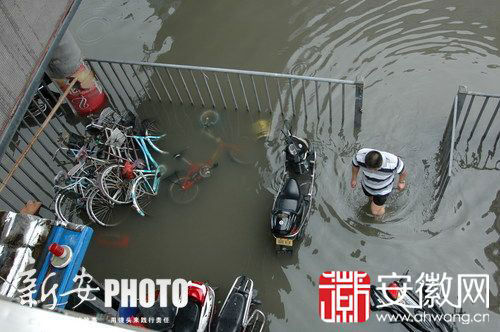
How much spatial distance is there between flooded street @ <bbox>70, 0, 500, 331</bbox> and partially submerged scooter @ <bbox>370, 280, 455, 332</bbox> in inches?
11.8

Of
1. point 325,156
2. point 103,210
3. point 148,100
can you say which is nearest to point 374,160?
point 325,156

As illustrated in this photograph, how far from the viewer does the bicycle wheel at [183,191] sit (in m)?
8.96

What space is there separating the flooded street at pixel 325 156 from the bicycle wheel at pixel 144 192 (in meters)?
0.26

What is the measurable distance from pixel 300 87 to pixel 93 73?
15.3ft

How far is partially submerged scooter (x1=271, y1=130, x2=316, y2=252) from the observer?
751cm

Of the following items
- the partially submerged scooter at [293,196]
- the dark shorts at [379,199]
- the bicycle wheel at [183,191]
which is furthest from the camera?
the bicycle wheel at [183,191]

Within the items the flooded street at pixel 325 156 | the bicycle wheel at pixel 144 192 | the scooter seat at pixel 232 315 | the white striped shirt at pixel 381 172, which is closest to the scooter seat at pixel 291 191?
the flooded street at pixel 325 156

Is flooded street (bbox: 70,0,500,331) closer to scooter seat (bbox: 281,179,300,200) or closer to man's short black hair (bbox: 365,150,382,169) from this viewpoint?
scooter seat (bbox: 281,179,300,200)

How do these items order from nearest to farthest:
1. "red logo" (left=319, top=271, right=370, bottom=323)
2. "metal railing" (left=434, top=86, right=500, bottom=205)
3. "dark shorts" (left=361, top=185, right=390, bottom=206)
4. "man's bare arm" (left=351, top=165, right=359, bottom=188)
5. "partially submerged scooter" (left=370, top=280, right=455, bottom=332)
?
"partially submerged scooter" (left=370, top=280, right=455, bottom=332)
"red logo" (left=319, top=271, right=370, bottom=323)
"dark shorts" (left=361, top=185, right=390, bottom=206)
"man's bare arm" (left=351, top=165, right=359, bottom=188)
"metal railing" (left=434, top=86, right=500, bottom=205)

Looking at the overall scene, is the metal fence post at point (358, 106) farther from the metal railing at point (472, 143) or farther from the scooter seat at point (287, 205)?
the scooter seat at point (287, 205)

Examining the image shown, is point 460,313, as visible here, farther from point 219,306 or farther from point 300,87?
point 300,87

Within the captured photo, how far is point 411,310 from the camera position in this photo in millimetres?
6648

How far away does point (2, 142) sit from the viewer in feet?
20.7

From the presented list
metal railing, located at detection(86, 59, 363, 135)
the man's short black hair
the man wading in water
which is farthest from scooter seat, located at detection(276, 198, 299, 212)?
metal railing, located at detection(86, 59, 363, 135)
